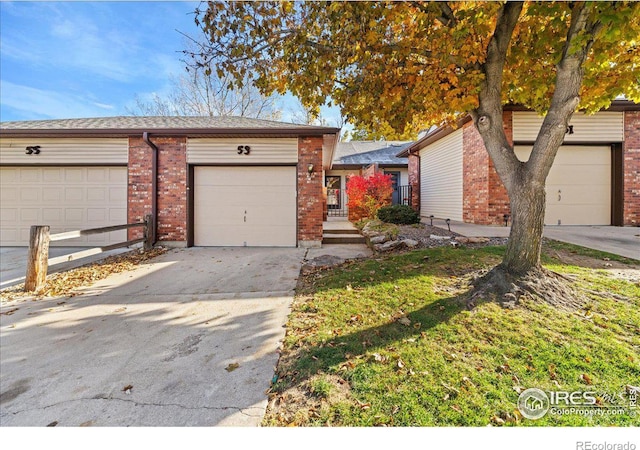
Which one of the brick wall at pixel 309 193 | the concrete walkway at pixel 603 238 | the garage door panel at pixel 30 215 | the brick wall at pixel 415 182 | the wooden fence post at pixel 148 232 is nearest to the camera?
the concrete walkway at pixel 603 238

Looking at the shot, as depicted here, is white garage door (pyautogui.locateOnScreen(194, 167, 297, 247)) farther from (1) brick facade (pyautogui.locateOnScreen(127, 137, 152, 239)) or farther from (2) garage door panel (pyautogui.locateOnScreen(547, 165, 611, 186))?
(2) garage door panel (pyautogui.locateOnScreen(547, 165, 611, 186))

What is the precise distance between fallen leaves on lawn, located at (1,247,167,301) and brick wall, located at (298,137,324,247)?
396 centimetres

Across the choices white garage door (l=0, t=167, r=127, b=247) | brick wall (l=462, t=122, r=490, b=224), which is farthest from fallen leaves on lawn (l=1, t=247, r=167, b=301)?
brick wall (l=462, t=122, r=490, b=224)

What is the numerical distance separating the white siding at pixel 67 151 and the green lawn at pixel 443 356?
781 cm

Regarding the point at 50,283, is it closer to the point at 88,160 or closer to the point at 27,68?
the point at 88,160

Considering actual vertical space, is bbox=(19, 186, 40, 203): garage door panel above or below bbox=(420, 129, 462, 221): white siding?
below

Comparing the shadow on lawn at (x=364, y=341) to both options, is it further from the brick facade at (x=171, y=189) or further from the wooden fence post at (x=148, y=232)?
the wooden fence post at (x=148, y=232)

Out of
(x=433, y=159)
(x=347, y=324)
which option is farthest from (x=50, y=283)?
(x=433, y=159)

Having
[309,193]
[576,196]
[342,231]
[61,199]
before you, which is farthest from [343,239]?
[61,199]

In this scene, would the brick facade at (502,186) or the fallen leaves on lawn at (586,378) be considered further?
the brick facade at (502,186)

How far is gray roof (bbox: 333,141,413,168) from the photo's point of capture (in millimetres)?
17484

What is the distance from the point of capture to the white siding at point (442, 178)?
10984 mm
